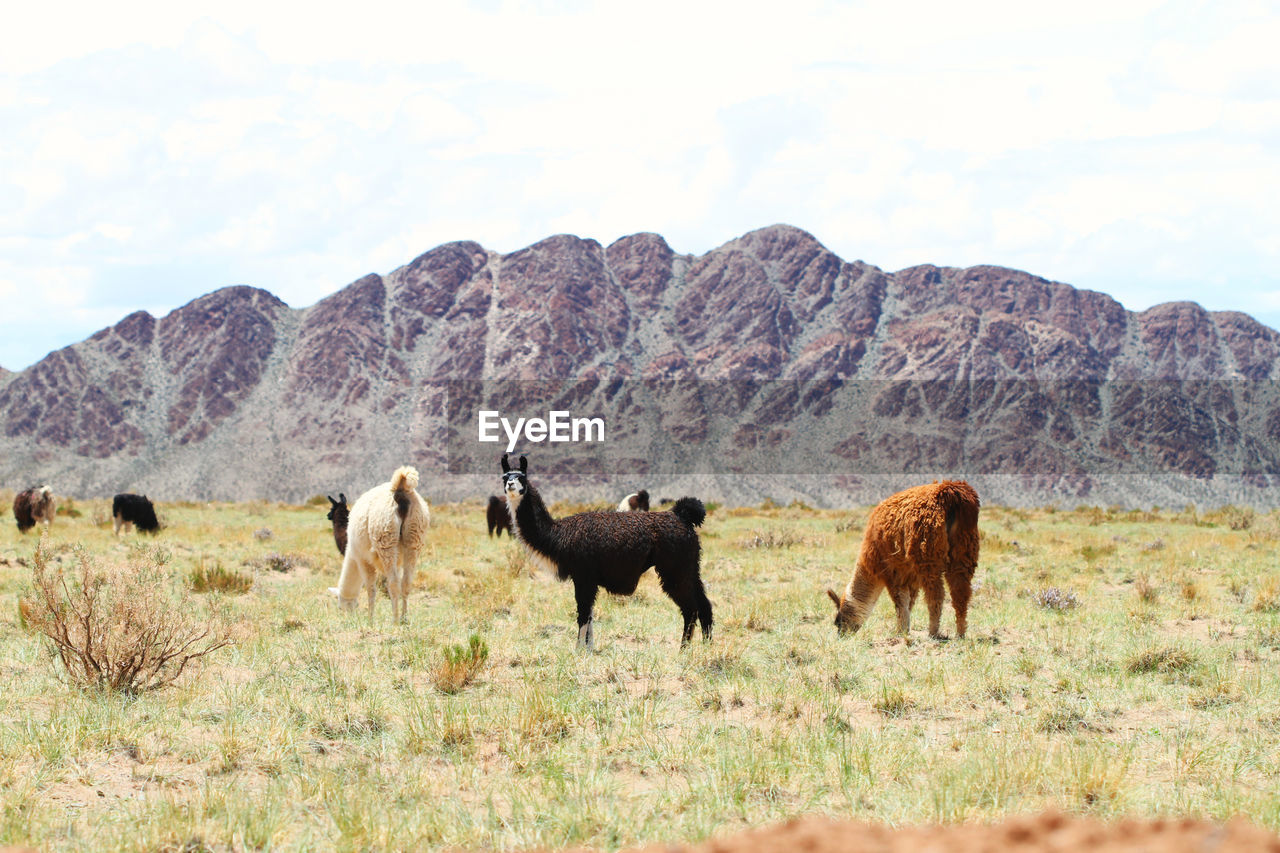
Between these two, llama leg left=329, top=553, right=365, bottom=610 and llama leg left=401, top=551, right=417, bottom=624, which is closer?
llama leg left=401, top=551, right=417, bottom=624

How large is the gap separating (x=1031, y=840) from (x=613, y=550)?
6775 millimetres

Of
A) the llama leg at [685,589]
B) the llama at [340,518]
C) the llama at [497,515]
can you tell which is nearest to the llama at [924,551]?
the llama leg at [685,589]

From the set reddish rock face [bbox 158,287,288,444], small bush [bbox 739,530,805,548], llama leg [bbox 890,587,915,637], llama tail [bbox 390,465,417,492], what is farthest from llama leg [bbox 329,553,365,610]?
reddish rock face [bbox 158,287,288,444]

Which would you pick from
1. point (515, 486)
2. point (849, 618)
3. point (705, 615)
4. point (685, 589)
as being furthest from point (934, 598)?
point (515, 486)

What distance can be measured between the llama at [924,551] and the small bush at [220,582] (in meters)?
9.34

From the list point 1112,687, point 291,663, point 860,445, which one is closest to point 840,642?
point 1112,687

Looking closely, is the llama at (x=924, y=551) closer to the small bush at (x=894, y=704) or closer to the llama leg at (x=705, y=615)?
the llama leg at (x=705, y=615)

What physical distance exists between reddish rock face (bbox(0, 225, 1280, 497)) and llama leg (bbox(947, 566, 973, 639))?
76.9 m

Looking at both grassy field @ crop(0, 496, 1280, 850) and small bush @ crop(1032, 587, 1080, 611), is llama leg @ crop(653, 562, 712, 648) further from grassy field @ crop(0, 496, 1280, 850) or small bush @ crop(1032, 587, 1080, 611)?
small bush @ crop(1032, 587, 1080, 611)

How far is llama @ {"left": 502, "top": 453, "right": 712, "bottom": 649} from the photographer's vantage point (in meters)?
9.51

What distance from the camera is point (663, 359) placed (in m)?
106

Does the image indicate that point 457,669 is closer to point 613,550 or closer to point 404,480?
point 613,550

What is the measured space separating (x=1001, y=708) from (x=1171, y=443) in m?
91.2

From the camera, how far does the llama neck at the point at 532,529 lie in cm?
981
